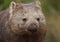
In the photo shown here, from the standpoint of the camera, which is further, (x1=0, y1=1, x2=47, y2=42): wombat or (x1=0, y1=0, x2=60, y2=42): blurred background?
(x1=0, y1=0, x2=60, y2=42): blurred background

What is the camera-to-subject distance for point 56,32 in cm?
1561

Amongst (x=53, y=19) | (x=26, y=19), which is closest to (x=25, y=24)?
(x=26, y=19)

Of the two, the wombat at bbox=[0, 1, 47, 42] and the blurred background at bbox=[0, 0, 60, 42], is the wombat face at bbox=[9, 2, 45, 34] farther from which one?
the blurred background at bbox=[0, 0, 60, 42]

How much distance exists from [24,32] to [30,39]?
0.29 m

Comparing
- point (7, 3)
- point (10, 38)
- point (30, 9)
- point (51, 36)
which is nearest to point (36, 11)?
point (30, 9)

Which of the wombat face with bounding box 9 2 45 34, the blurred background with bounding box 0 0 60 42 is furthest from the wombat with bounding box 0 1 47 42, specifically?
the blurred background with bounding box 0 0 60 42

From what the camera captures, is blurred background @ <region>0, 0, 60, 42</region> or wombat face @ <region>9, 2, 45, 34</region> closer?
wombat face @ <region>9, 2, 45, 34</region>

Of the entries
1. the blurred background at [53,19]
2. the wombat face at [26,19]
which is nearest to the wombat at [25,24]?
the wombat face at [26,19]

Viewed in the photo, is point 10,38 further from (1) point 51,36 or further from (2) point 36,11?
(1) point 51,36

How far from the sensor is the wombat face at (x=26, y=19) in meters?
11.3

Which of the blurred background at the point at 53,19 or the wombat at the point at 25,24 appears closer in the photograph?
the wombat at the point at 25,24

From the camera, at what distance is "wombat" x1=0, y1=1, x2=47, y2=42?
1138cm

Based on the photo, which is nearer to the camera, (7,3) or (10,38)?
(10,38)

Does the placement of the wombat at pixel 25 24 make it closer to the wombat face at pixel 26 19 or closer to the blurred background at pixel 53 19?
the wombat face at pixel 26 19
